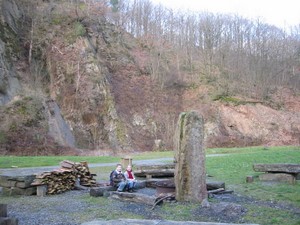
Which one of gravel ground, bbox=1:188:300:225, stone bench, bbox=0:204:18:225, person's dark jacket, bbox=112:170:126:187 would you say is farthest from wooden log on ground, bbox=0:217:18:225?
person's dark jacket, bbox=112:170:126:187

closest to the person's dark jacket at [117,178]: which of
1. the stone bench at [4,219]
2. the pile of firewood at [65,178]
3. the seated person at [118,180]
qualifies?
the seated person at [118,180]

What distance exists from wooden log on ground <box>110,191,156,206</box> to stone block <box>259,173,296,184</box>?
612 centimetres

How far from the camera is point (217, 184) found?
39.8 feet

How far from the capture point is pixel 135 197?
10430mm

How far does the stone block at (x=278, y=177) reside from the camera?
13.4 metres

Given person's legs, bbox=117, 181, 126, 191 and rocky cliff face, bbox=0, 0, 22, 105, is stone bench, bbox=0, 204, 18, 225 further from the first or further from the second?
rocky cliff face, bbox=0, 0, 22, 105

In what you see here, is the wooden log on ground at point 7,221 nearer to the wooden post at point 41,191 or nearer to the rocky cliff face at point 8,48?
the wooden post at point 41,191

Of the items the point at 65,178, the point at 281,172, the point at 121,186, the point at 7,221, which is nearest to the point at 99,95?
the point at 65,178

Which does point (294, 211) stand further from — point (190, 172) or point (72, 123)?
point (72, 123)

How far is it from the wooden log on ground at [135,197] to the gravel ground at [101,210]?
0.19 meters

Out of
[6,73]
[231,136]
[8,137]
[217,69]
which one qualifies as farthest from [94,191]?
[217,69]

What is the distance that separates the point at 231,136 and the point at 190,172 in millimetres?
36641

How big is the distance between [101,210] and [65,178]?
4098mm

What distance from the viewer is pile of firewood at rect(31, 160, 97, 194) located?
12290mm
